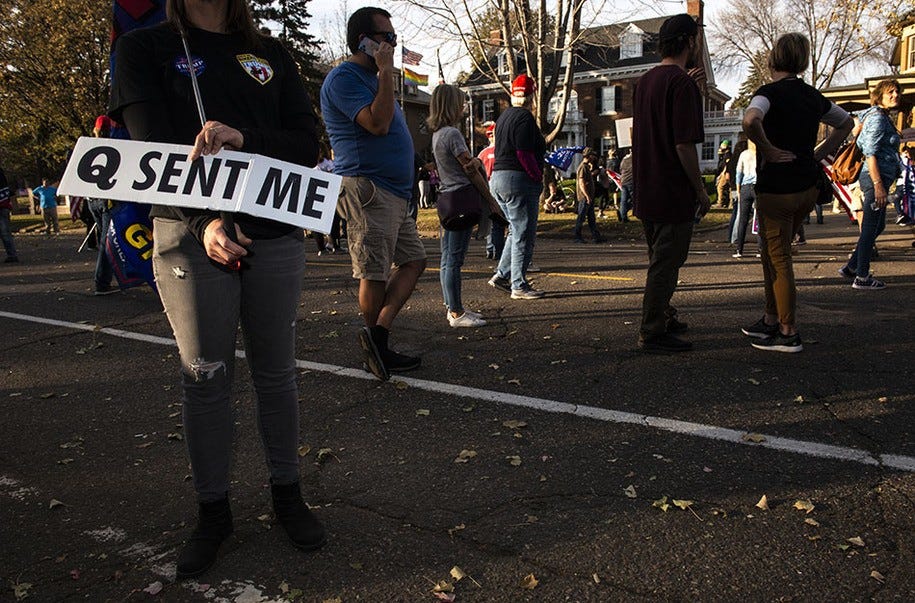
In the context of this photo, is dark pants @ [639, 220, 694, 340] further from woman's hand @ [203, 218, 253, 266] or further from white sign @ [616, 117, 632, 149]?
white sign @ [616, 117, 632, 149]

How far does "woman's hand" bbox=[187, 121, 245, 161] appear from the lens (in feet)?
7.15

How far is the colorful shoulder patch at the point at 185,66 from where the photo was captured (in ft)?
7.42

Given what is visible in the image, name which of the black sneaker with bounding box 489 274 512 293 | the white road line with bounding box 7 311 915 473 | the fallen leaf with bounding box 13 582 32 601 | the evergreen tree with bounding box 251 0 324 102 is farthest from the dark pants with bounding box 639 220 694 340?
the evergreen tree with bounding box 251 0 324 102

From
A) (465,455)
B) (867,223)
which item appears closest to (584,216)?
(867,223)

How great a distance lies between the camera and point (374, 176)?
14.1 ft

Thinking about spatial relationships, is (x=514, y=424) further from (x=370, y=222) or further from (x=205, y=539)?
(x=205, y=539)

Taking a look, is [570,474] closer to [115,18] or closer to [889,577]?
[889,577]

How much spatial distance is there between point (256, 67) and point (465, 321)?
3766mm

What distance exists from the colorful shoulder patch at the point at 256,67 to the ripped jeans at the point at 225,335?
1.75 feet

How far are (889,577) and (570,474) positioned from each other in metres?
1.22

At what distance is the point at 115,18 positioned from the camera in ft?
11.2

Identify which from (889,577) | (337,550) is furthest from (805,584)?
(337,550)

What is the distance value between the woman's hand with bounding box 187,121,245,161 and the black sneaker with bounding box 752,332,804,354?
13.2 feet

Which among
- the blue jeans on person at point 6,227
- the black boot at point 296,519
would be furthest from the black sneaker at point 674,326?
the blue jeans on person at point 6,227
